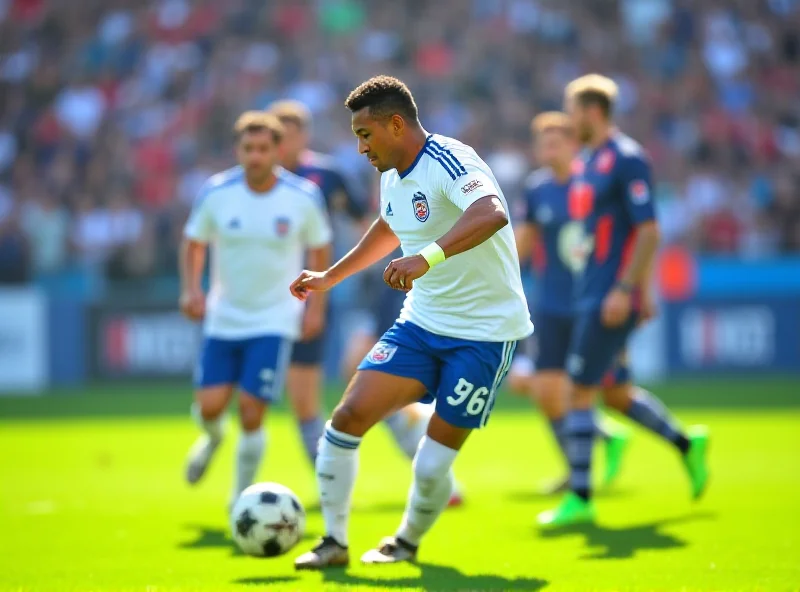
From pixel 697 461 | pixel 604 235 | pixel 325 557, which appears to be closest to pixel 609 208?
pixel 604 235

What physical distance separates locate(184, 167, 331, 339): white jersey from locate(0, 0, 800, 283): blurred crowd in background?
11.8 metres

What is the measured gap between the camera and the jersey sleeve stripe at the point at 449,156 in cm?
566

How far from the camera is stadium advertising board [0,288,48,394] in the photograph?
18.2 meters

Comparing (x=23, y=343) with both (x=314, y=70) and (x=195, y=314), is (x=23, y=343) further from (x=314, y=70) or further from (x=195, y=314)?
(x=195, y=314)

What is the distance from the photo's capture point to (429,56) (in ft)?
77.7

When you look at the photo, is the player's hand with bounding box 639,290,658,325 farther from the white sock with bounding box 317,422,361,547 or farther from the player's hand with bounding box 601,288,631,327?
the white sock with bounding box 317,422,361,547

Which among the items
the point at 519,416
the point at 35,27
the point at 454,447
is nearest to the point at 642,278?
the point at 454,447

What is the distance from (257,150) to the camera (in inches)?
311

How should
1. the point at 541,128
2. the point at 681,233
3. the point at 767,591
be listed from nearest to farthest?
the point at 767,591
the point at 541,128
the point at 681,233

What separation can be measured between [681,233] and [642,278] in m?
12.8

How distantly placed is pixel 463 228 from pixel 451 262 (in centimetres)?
58

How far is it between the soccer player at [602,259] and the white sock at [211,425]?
232cm

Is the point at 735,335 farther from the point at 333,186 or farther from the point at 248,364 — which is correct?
the point at 248,364

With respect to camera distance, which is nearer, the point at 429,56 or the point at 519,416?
the point at 519,416
